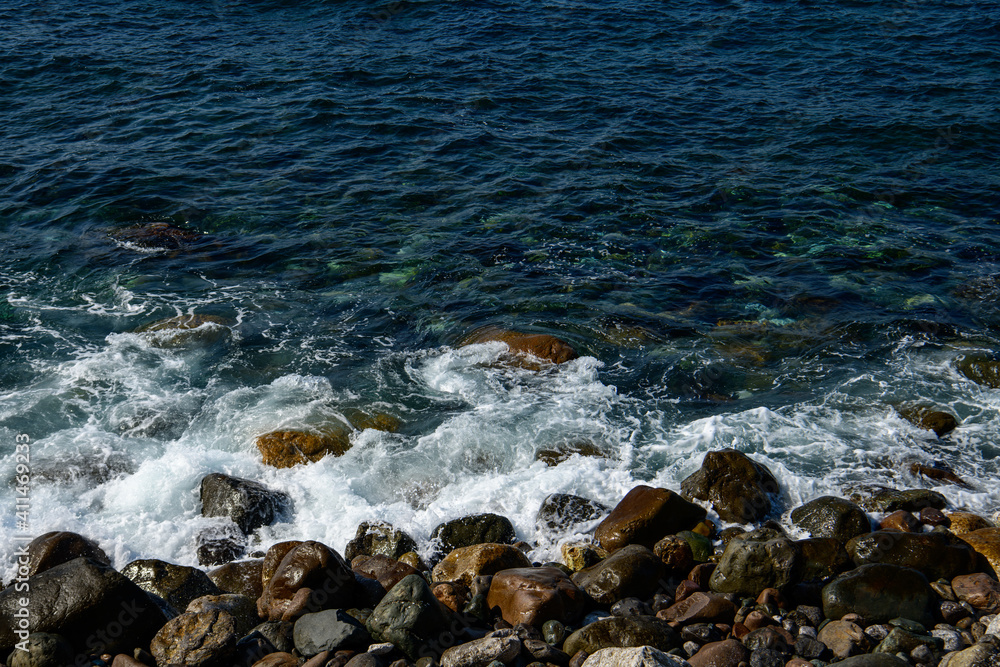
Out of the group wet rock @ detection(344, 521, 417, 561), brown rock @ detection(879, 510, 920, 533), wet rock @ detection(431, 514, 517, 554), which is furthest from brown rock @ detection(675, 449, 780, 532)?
wet rock @ detection(344, 521, 417, 561)

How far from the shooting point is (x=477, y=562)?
8.22 meters

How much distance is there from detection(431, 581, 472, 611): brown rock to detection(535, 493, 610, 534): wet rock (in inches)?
59.3

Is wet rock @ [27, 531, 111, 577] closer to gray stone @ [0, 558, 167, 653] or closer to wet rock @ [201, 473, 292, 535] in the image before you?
gray stone @ [0, 558, 167, 653]

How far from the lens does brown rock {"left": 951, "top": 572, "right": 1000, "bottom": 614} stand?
745 cm

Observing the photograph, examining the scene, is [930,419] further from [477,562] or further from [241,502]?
[241,502]

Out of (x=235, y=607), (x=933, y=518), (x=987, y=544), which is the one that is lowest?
(x=933, y=518)

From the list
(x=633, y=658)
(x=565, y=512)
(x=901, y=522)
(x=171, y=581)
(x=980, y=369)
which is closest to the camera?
(x=633, y=658)

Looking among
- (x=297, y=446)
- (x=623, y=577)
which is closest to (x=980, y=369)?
(x=623, y=577)

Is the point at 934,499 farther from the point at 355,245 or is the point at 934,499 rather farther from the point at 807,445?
the point at 355,245

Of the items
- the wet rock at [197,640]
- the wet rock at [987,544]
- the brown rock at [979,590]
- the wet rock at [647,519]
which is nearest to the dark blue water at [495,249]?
the wet rock at [647,519]

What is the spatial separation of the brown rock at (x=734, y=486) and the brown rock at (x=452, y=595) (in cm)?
313

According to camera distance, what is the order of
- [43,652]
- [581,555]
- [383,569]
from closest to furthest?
[43,652], [383,569], [581,555]

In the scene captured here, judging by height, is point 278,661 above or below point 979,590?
above

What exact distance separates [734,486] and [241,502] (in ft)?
19.2
